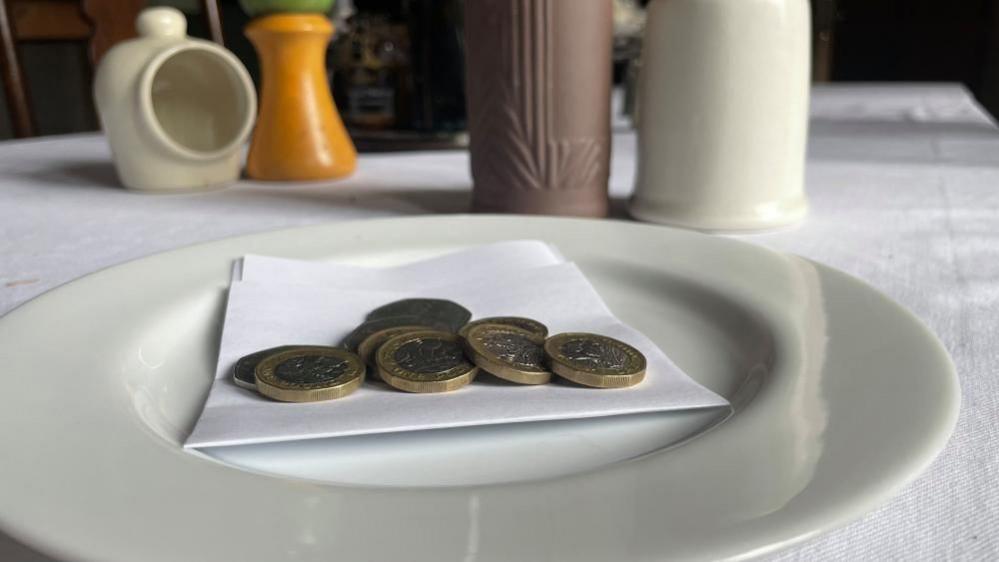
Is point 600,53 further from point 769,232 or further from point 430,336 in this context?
point 430,336

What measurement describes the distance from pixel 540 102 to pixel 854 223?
0.91 feet

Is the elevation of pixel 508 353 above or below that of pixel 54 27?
below

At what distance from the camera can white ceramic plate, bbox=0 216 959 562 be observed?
21 cm

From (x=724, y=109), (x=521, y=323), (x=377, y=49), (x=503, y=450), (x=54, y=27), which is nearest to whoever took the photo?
(x=503, y=450)

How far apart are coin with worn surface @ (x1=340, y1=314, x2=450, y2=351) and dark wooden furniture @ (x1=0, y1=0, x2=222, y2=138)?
45.9 inches

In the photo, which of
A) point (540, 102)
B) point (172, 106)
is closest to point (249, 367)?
point (540, 102)

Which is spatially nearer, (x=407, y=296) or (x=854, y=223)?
(x=407, y=296)

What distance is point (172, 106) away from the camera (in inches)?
34.9

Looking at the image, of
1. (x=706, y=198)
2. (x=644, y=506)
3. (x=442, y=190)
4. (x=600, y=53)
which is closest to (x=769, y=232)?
(x=706, y=198)

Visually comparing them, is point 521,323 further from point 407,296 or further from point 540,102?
point 540,102

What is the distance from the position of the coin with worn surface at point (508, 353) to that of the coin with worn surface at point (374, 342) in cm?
4

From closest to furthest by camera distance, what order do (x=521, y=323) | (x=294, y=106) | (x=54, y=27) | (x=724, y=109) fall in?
(x=521, y=323)
(x=724, y=109)
(x=294, y=106)
(x=54, y=27)

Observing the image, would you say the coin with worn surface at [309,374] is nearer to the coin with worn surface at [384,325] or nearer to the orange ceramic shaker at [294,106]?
the coin with worn surface at [384,325]

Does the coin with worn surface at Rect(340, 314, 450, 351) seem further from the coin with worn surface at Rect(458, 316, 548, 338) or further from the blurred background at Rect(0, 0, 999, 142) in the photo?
the blurred background at Rect(0, 0, 999, 142)
